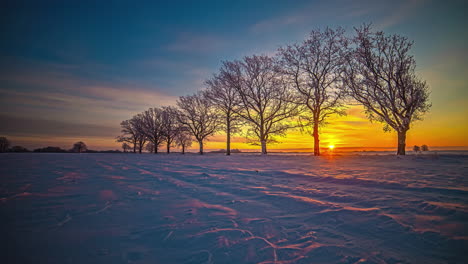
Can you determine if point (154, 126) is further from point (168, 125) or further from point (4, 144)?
point (4, 144)

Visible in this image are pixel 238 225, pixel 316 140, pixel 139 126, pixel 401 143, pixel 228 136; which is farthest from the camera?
pixel 139 126

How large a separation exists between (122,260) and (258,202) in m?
2.42

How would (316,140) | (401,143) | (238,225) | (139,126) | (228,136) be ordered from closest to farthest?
(238,225) < (401,143) < (316,140) < (228,136) < (139,126)

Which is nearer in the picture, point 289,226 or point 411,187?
point 289,226

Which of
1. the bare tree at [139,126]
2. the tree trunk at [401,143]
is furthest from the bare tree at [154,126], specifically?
the tree trunk at [401,143]

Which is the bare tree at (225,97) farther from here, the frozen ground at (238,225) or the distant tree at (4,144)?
the distant tree at (4,144)

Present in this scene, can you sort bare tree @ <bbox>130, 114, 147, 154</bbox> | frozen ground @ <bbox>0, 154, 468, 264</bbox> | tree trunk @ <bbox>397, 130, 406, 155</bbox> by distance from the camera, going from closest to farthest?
frozen ground @ <bbox>0, 154, 468, 264</bbox>, tree trunk @ <bbox>397, 130, 406, 155</bbox>, bare tree @ <bbox>130, 114, 147, 154</bbox>

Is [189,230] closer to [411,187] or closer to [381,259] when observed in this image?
[381,259]

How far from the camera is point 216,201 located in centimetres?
380

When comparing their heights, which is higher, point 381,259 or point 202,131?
point 202,131

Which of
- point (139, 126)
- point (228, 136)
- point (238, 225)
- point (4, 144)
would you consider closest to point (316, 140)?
point (228, 136)

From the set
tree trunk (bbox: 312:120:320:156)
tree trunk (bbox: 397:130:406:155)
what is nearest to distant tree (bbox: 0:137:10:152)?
tree trunk (bbox: 312:120:320:156)

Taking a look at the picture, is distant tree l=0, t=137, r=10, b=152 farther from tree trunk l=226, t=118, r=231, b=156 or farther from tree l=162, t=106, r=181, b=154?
tree trunk l=226, t=118, r=231, b=156

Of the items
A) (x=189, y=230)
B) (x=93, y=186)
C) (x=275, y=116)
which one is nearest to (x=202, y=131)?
(x=275, y=116)
